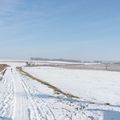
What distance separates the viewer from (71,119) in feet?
33.8

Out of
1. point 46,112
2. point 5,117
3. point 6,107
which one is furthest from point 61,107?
point 5,117

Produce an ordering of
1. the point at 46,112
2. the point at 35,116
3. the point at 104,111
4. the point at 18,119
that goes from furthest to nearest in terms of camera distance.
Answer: the point at 104,111, the point at 46,112, the point at 35,116, the point at 18,119

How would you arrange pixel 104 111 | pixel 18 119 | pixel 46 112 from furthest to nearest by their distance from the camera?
pixel 104 111 < pixel 46 112 < pixel 18 119

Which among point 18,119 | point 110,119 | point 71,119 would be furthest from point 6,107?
point 110,119

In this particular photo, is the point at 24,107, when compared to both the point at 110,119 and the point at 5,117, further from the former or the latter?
the point at 110,119

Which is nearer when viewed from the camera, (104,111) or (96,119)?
(96,119)

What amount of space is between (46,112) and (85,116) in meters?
1.67

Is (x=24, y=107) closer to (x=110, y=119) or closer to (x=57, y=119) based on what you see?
(x=57, y=119)

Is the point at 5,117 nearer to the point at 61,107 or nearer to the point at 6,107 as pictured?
the point at 6,107

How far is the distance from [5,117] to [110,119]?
12.7ft

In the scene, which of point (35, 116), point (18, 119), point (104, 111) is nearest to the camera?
point (18, 119)

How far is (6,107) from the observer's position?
12.8 m

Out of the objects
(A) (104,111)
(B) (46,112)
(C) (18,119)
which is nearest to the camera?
(C) (18,119)

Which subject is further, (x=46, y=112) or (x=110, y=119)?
(x=46, y=112)
